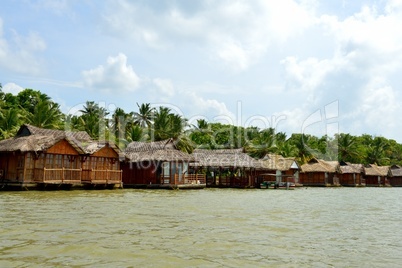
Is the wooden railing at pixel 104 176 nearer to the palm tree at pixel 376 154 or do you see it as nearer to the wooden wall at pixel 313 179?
the wooden wall at pixel 313 179

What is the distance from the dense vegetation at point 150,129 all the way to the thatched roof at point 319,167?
9.14ft

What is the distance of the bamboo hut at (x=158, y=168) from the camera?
34.4 metres

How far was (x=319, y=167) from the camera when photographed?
199 feet

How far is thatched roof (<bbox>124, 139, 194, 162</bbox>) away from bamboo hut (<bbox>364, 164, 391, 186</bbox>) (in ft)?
145

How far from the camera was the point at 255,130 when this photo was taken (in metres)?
66.7

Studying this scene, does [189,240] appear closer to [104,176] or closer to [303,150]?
[104,176]

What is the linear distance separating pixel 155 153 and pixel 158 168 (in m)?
1.37

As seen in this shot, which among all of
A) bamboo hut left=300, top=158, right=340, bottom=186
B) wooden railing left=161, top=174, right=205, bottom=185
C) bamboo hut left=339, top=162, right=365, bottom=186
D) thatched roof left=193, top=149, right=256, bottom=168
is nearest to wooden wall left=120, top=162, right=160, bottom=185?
wooden railing left=161, top=174, right=205, bottom=185

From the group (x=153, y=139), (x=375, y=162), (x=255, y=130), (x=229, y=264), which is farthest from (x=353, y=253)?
(x=375, y=162)

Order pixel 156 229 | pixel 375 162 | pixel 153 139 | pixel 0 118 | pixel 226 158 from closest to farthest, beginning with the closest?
pixel 156 229
pixel 0 118
pixel 226 158
pixel 153 139
pixel 375 162

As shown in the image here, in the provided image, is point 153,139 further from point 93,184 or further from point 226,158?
point 93,184

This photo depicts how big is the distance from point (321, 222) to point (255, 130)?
53.5 meters

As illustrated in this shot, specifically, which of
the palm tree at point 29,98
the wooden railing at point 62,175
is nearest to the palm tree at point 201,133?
the palm tree at point 29,98

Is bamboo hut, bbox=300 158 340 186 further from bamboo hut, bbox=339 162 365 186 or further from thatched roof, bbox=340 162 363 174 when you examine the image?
bamboo hut, bbox=339 162 365 186
